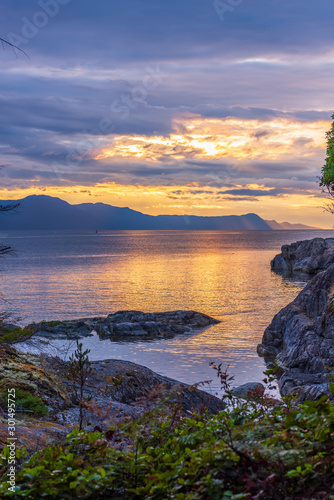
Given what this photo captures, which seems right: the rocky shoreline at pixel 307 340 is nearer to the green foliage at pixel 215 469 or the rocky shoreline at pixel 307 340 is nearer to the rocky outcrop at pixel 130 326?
the rocky outcrop at pixel 130 326

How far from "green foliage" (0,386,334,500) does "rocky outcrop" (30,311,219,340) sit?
30551mm

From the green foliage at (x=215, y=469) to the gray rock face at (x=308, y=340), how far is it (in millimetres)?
13853

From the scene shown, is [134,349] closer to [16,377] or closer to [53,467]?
[16,377]

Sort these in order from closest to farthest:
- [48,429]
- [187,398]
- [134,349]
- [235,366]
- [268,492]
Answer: [268,492], [48,429], [187,398], [235,366], [134,349]

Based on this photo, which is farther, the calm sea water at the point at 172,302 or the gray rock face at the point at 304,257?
the gray rock face at the point at 304,257

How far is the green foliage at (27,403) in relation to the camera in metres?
8.92

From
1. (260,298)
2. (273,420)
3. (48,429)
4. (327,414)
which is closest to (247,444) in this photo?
(327,414)

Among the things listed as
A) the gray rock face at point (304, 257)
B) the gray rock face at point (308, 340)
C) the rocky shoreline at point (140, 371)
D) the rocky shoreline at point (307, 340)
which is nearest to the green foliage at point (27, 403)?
the rocky shoreline at point (140, 371)

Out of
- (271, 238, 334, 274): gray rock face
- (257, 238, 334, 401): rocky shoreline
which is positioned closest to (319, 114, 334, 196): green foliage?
(257, 238, 334, 401): rocky shoreline

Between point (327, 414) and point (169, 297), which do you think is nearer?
point (327, 414)

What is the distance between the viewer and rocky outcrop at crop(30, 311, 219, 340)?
114 feet

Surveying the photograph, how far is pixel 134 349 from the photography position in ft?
102

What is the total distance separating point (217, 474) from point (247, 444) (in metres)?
0.35

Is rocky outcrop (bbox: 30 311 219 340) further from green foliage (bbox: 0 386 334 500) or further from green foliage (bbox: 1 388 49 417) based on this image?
green foliage (bbox: 0 386 334 500)
